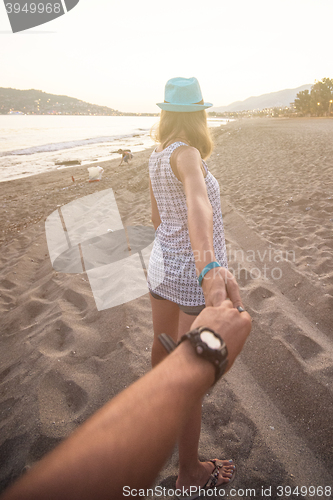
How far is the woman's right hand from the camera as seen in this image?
0.92 m

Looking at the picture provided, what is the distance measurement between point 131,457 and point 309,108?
264ft

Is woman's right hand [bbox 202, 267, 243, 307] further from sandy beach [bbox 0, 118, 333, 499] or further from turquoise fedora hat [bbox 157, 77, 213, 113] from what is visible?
sandy beach [bbox 0, 118, 333, 499]

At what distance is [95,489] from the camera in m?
0.52

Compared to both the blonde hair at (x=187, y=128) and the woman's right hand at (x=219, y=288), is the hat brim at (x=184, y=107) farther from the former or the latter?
the woman's right hand at (x=219, y=288)

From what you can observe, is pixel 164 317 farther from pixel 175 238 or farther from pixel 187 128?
pixel 187 128

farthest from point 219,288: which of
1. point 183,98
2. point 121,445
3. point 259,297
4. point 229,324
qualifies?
point 259,297

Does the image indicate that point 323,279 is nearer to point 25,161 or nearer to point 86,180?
point 86,180

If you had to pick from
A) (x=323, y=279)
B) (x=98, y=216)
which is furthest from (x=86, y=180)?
(x=323, y=279)

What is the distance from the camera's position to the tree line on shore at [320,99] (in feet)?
191

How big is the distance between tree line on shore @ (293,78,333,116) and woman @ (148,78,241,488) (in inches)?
2887

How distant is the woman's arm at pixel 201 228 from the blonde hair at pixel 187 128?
20 centimetres

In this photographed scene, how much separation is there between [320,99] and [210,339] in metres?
76.7

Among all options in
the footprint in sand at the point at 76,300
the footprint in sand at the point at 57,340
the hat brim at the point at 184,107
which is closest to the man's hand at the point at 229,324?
the hat brim at the point at 184,107

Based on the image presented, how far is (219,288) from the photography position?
0.93 metres
